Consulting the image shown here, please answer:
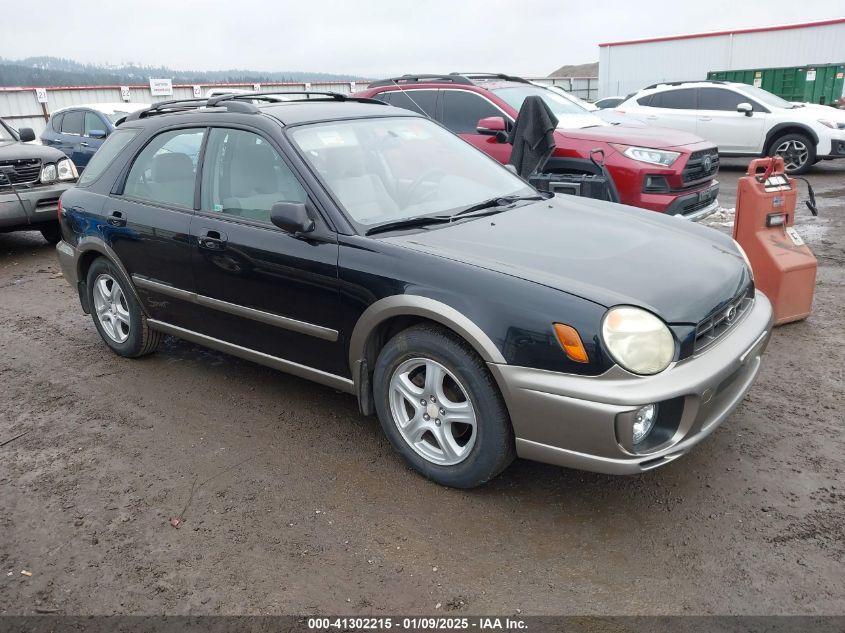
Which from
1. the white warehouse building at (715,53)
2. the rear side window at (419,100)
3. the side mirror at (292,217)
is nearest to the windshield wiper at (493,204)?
the side mirror at (292,217)

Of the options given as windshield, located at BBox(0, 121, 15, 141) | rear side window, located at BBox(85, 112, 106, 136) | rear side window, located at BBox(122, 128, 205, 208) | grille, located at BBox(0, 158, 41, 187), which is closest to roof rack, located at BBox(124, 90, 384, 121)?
rear side window, located at BBox(122, 128, 205, 208)

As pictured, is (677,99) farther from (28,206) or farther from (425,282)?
(425,282)

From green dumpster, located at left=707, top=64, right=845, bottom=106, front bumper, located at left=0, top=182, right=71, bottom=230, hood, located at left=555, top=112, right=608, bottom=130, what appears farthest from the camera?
green dumpster, located at left=707, top=64, right=845, bottom=106

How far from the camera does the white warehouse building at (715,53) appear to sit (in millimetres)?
23938

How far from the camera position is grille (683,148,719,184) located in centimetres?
705

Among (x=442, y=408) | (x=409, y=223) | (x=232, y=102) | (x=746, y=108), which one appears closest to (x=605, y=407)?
(x=442, y=408)

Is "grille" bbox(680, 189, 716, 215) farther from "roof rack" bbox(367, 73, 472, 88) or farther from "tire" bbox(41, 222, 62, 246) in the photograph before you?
"tire" bbox(41, 222, 62, 246)

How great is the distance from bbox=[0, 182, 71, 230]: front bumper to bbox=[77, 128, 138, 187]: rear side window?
11.5 ft

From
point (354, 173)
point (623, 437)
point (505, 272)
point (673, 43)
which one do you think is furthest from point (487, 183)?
point (673, 43)

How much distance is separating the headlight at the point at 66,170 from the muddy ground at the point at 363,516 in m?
5.25

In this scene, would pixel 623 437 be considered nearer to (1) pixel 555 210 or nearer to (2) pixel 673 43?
(1) pixel 555 210

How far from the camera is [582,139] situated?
7402 millimetres

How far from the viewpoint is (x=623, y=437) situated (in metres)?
2.66

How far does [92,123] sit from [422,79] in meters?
6.70
